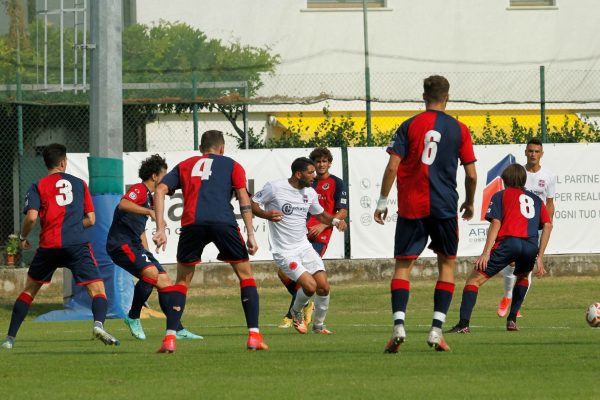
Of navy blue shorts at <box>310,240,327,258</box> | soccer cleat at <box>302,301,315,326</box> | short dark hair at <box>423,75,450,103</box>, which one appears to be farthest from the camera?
navy blue shorts at <box>310,240,327,258</box>

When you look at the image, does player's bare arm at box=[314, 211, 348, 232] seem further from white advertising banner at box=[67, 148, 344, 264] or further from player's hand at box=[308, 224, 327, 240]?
white advertising banner at box=[67, 148, 344, 264]

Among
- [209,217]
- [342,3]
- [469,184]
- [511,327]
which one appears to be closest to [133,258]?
[209,217]

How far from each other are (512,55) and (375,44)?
4.98 m

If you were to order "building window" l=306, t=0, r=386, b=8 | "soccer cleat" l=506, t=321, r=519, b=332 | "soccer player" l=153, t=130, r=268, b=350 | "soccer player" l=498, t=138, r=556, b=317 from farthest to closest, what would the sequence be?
"building window" l=306, t=0, r=386, b=8, "soccer player" l=498, t=138, r=556, b=317, "soccer cleat" l=506, t=321, r=519, b=332, "soccer player" l=153, t=130, r=268, b=350

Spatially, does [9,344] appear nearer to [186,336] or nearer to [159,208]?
[186,336]

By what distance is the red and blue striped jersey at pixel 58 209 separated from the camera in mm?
12820

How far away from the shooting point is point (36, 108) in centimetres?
2317

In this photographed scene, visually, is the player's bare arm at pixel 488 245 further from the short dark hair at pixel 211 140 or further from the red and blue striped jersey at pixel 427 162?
the short dark hair at pixel 211 140

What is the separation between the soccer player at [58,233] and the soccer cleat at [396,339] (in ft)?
12.1

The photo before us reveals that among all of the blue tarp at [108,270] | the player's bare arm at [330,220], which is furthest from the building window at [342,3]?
the player's bare arm at [330,220]

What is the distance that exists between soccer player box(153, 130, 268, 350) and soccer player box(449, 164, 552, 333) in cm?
315

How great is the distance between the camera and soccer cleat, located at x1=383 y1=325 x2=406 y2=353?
988 cm

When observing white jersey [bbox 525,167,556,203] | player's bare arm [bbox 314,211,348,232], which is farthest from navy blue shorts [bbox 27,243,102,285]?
white jersey [bbox 525,167,556,203]

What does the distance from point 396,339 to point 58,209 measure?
170 inches
